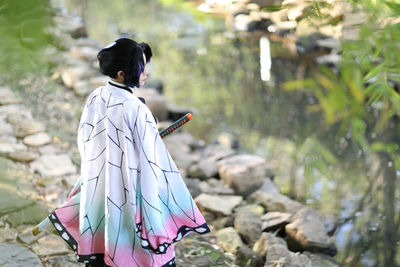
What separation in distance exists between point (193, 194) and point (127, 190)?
5.27 ft

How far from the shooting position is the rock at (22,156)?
3012 millimetres

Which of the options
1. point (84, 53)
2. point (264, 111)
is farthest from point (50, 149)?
point (84, 53)

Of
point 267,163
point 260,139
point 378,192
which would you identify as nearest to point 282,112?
point 260,139

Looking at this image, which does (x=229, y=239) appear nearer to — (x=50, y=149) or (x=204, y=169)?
(x=204, y=169)

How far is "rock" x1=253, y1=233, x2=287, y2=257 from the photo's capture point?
7.80 feet

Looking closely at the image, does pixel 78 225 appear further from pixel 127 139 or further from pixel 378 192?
pixel 378 192

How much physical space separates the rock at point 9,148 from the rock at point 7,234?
2.88 ft

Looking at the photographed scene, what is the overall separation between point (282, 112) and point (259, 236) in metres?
2.40

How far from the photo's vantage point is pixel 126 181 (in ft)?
5.37

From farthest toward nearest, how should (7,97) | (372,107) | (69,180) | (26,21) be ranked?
1. (372,107)
2. (7,97)
3. (69,180)
4. (26,21)

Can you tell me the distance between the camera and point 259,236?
2682mm

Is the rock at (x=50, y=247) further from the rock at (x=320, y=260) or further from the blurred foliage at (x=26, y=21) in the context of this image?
the rock at (x=320, y=260)

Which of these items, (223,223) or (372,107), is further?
(372,107)

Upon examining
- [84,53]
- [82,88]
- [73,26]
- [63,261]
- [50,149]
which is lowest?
[63,261]
